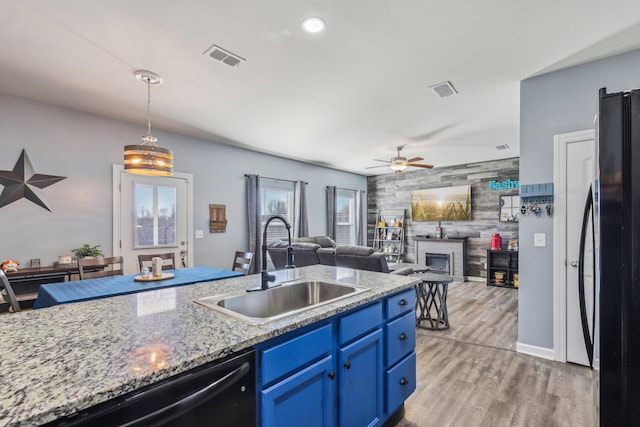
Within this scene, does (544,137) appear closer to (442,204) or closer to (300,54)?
(300,54)

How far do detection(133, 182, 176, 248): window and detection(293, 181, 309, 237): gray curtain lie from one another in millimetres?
2651

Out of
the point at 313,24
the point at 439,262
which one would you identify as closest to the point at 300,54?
the point at 313,24

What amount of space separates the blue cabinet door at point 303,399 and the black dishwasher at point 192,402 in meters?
0.08

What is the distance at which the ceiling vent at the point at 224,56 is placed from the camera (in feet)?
8.31

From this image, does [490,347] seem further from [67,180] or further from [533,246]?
[67,180]

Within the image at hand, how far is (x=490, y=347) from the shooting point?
10.6 feet

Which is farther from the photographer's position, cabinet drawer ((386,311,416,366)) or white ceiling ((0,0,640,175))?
white ceiling ((0,0,640,175))

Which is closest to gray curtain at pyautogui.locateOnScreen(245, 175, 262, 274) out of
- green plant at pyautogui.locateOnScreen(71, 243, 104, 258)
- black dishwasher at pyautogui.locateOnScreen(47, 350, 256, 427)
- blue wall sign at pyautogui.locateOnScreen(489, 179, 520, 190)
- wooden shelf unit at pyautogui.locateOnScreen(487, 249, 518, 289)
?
green plant at pyautogui.locateOnScreen(71, 243, 104, 258)

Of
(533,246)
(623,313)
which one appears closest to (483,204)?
(533,246)

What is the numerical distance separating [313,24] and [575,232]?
2.85m

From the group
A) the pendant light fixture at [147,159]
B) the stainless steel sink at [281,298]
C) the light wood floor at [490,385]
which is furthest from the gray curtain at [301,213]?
the stainless steel sink at [281,298]

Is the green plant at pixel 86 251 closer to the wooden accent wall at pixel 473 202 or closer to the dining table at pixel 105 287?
the dining table at pixel 105 287

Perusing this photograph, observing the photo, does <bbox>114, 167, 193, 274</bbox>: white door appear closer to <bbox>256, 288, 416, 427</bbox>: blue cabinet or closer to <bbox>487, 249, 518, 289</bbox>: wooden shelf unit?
<bbox>256, 288, 416, 427</bbox>: blue cabinet

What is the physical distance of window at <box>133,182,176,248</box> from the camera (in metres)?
4.40
